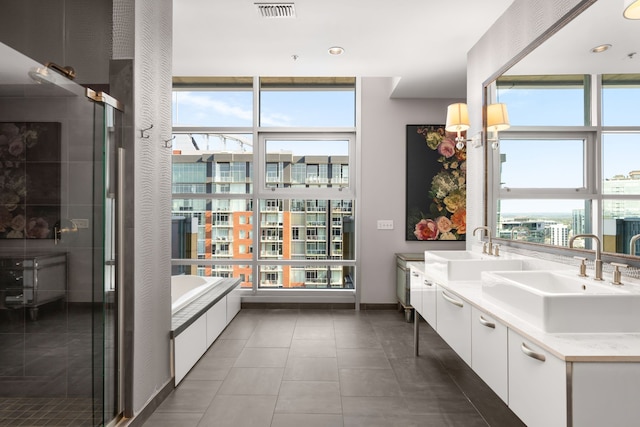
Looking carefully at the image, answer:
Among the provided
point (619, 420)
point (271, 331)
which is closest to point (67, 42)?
point (619, 420)

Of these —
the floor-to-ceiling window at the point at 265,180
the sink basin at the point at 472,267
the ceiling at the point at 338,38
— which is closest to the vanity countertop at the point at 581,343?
the sink basin at the point at 472,267

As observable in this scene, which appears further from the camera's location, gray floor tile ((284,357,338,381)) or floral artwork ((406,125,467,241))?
floral artwork ((406,125,467,241))

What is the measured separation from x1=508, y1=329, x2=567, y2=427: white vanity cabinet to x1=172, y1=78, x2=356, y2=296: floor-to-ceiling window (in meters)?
3.53

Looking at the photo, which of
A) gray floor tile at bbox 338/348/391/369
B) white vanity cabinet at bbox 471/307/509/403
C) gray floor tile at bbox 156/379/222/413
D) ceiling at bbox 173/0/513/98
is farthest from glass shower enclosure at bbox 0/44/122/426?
white vanity cabinet at bbox 471/307/509/403

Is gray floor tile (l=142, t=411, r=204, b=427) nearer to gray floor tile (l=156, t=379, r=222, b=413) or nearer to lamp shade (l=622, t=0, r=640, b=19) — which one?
gray floor tile (l=156, t=379, r=222, b=413)

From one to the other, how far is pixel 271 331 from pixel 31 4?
3.13m

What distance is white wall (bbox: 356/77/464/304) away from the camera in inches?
193

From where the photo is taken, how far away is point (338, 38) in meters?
3.29

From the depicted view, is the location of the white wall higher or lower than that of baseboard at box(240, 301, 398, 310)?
higher

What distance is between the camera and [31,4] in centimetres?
180

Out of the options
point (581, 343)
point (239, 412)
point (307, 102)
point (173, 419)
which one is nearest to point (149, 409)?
point (173, 419)

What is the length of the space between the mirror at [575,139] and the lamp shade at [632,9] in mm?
29

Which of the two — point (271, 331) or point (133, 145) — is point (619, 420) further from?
point (271, 331)

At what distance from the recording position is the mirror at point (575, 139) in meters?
1.73
